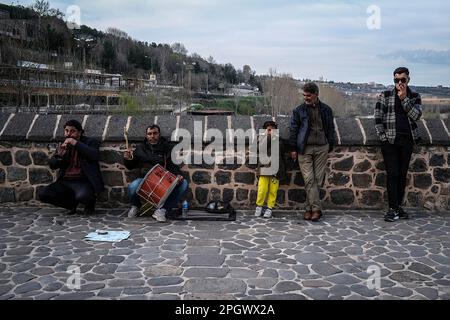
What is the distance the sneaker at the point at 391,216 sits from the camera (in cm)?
597

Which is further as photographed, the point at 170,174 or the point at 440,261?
the point at 170,174

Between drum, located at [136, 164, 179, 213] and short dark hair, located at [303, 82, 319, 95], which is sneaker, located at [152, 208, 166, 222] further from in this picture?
short dark hair, located at [303, 82, 319, 95]

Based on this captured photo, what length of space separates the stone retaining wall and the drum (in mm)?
715

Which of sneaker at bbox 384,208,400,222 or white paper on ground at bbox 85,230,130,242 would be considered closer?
white paper on ground at bbox 85,230,130,242

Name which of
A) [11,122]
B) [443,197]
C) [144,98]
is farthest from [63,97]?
[443,197]

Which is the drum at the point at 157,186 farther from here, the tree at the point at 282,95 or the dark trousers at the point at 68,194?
the tree at the point at 282,95

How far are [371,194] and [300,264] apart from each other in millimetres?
2756

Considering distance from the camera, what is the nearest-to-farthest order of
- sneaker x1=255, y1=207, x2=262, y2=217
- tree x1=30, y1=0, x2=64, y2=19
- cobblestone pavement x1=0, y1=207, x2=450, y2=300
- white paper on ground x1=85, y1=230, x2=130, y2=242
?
cobblestone pavement x1=0, y1=207, x2=450, y2=300
white paper on ground x1=85, y1=230, x2=130, y2=242
sneaker x1=255, y1=207, x2=262, y2=217
tree x1=30, y1=0, x2=64, y2=19

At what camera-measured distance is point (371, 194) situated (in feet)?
21.6

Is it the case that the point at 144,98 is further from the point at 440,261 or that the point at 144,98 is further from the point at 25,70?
the point at 440,261

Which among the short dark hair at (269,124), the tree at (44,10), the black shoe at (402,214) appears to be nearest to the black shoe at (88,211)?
the short dark hair at (269,124)

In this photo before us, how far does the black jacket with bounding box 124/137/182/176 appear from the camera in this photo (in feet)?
19.8

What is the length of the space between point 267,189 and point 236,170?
1.99 ft

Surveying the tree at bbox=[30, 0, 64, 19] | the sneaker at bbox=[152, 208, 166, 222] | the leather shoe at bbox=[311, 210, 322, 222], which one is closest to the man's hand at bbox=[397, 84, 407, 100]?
the leather shoe at bbox=[311, 210, 322, 222]
